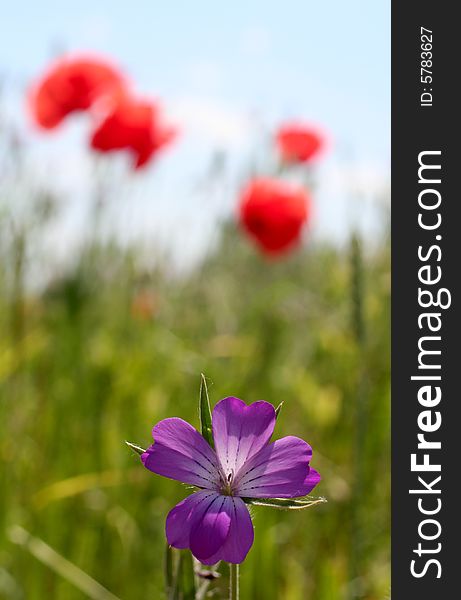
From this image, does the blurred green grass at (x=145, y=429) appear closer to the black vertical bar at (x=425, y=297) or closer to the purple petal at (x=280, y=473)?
the black vertical bar at (x=425, y=297)

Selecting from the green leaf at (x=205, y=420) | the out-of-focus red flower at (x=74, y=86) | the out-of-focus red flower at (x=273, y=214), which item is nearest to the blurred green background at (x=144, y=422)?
the out-of-focus red flower at (x=273, y=214)

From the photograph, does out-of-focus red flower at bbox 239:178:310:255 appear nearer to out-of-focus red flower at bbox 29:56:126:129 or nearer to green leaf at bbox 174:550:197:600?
out-of-focus red flower at bbox 29:56:126:129

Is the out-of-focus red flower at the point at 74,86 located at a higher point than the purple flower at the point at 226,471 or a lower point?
higher

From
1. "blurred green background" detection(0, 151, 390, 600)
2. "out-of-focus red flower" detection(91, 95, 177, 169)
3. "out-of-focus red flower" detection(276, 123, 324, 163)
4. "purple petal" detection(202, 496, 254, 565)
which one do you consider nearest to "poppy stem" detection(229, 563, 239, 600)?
"purple petal" detection(202, 496, 254, 565)

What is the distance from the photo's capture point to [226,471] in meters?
0.34

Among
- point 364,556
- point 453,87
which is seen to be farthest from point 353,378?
point 453,87

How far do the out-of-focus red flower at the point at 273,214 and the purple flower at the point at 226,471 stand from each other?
1.44 meters

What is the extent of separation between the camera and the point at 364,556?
122 centimetres

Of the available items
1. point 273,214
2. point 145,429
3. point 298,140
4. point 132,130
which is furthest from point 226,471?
point 298,140

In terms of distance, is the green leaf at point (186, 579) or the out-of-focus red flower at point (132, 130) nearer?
the green leaf at point (186, 579)

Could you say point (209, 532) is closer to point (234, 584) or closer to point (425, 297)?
point (234, 584)

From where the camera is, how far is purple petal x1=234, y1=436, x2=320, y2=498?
0.32 meters

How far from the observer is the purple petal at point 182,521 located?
1.04 ft

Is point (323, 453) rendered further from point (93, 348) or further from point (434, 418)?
point (434, 418)
